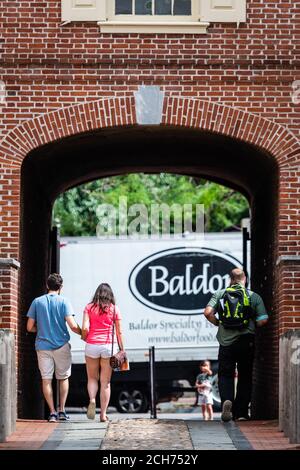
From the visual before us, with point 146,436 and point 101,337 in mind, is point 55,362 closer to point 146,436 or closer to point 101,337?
point 101,337

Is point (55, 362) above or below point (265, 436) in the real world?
above

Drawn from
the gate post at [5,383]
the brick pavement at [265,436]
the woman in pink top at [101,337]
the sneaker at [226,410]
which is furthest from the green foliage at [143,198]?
the gate post at [5,383]

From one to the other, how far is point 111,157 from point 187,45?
3666 millimetres

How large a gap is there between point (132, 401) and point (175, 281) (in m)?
2.57

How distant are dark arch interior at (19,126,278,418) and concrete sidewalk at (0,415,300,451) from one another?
6.57 ft

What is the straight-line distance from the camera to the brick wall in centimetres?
1569

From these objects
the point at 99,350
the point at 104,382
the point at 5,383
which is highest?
the point at 99,350

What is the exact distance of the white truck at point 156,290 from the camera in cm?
2553

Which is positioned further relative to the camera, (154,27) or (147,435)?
(154,27)

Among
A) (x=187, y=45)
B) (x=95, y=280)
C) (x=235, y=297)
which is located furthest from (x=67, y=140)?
(x=95, y=280)

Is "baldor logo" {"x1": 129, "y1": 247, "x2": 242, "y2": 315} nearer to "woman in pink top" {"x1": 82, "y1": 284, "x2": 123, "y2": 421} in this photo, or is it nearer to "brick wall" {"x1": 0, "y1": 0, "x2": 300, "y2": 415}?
"brick wall" {"x1": 0, "y1": 0, "x2": 300, "y2": 415}

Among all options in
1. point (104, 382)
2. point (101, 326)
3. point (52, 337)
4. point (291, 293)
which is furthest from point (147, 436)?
point (291, 293)

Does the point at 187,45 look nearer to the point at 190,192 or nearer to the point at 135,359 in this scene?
the point at 135,359

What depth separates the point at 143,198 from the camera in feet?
114
